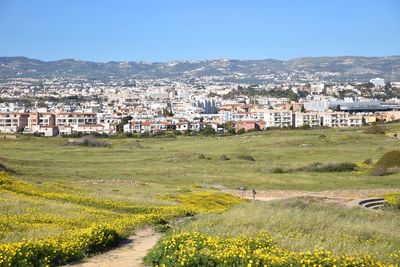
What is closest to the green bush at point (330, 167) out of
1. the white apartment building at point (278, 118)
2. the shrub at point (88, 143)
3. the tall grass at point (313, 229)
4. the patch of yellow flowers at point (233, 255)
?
the tall grass at point (313, 229)

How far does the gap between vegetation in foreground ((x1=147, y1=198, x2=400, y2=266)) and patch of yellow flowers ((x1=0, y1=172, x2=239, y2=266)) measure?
6.63ft

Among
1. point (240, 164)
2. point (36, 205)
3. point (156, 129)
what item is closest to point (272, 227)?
point (36, 205)

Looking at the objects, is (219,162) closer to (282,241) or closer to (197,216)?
(197,216)

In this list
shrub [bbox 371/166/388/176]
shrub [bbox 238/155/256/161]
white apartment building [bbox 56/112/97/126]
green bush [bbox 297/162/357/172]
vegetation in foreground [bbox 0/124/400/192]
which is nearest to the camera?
vegetation in foreground [bbox 0/124/400/192]

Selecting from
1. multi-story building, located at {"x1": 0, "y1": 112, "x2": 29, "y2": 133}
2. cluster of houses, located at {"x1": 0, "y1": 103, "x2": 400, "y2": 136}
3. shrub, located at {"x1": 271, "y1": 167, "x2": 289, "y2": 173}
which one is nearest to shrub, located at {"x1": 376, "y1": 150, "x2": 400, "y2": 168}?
shrub, located at {"x1": 271, "y1": 167, "x2": 289, "y2": 173}

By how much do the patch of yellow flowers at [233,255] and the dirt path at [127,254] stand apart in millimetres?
982

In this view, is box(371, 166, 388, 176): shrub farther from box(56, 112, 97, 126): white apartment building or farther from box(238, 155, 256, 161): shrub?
box(56, 112, 97, 126): white apartment building

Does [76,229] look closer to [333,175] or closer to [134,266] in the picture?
[134,266]

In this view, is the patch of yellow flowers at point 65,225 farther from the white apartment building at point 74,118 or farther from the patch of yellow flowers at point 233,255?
the white apartment building at point 74,118

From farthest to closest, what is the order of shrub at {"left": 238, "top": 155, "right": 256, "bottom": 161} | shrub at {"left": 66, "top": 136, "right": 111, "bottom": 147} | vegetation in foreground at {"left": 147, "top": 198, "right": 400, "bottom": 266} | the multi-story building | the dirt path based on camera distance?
the multi-story building → shrub at {"left": 66, "top": 136, "right": 111, "bottom": 147} → shrub at {"left": 238, "top": 155, "right": 256, "bottom": 161} → the dirt path → vegetation in foreground at {"left": 147, "top": 198, "right": 400, "bottom": 266}

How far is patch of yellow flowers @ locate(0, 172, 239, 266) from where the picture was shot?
1368cm

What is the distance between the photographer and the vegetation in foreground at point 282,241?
1195 centimetres

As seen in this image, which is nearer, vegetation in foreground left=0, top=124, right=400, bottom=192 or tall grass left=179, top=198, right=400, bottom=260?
tall grass left=179, top=198, right=400, bottom=260

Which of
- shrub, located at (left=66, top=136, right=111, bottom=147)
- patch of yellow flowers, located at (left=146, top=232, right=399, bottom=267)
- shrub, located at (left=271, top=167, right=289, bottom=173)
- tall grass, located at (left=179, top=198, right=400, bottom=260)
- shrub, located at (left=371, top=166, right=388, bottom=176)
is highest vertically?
patch of yellow flowers, located at (left=146, top=232, right=399, bottom=267)
